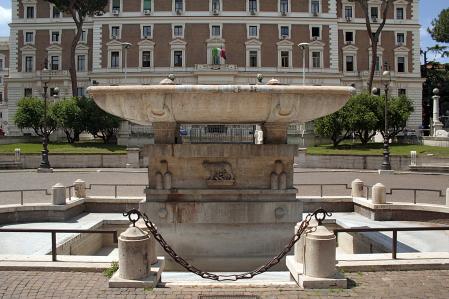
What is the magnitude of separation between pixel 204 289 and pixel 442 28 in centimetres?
6035

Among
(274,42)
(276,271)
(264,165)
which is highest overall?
(274,42)

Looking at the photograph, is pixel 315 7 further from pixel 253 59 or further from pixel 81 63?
pixel 81 63

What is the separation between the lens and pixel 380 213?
13.3 metres

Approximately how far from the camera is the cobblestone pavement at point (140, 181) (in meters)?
17.3

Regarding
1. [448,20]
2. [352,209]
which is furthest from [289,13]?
[352,209]

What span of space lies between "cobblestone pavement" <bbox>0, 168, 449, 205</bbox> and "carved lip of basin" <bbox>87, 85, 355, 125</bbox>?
8314 mm

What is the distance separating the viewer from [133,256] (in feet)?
21.1

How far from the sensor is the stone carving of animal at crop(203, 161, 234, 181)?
9469 mm

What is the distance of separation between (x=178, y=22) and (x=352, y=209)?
165ft

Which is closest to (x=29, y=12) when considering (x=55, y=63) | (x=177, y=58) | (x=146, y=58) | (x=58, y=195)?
(x=55, y=63)

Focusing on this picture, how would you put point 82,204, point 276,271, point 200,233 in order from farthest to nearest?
point 82,204, point 200,233, point 276,271

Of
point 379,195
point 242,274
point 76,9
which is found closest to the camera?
point 242,274

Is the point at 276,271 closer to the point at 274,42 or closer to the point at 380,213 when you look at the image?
the point at 380,213

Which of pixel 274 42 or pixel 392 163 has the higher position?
pixel 274 42
